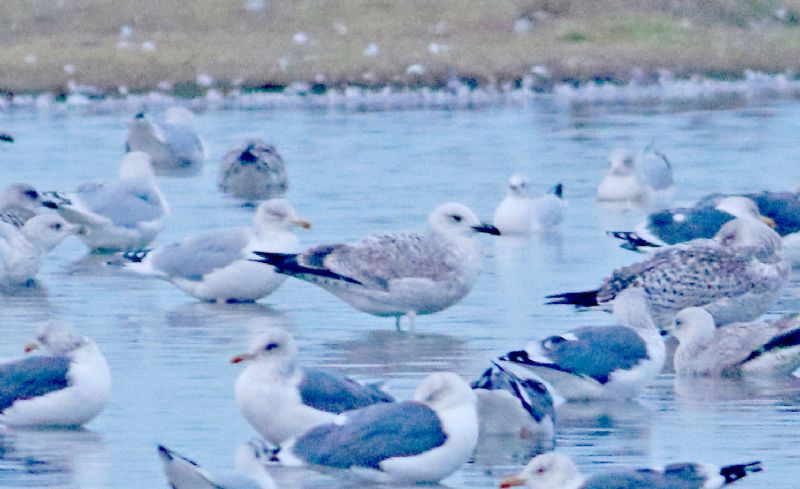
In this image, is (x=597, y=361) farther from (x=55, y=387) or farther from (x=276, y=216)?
(x=276, y=216)


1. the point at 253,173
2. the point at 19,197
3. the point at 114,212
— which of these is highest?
the point at 19,197

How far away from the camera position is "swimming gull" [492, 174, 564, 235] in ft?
61.7

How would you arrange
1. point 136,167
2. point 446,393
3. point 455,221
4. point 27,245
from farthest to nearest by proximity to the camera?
point 136,167 < point 27,245 < point 455,221 < point 446,393

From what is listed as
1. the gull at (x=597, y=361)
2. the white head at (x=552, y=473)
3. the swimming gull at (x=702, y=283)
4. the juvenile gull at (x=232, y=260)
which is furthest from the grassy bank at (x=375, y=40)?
the white head at (x=552, y=473)

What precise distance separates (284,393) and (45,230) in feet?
22.9

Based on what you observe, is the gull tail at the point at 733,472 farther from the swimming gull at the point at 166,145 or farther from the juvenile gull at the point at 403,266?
the swimming gull at the point at 166,145

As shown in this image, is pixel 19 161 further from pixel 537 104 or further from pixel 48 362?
pixel 48 362

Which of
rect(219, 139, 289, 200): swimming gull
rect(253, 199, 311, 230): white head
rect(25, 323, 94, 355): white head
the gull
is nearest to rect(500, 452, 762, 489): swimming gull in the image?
the gull

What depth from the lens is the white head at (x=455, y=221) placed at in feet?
44.0

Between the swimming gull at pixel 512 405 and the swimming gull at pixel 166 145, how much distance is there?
15700 millimetres

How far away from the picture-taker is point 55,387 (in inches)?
406

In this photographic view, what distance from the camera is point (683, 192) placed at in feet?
73.9

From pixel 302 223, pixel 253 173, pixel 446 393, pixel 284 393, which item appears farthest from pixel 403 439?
pixel 253 173

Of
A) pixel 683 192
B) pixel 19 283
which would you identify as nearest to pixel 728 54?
pixel 683 192
